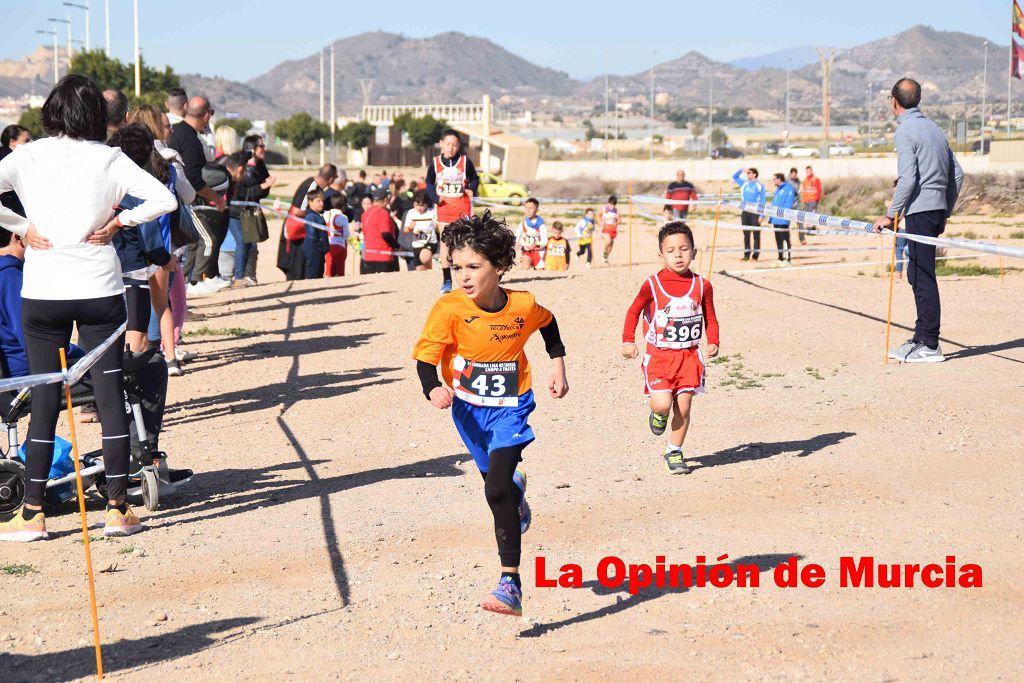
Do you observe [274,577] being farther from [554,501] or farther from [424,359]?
[554,501]

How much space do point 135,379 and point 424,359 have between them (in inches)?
88.5

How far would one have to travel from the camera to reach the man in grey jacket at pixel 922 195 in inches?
413

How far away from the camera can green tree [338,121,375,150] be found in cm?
11819

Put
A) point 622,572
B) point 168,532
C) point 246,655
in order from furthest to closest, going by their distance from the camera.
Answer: point 168,532, point 622,572, point 246,655

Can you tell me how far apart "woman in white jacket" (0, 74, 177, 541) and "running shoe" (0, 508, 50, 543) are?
0.18m

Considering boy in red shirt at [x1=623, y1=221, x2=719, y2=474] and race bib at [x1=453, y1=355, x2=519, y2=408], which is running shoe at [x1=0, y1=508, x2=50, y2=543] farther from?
boy in red shirt at [x1=623, y1=221, x2=719, y2=474]

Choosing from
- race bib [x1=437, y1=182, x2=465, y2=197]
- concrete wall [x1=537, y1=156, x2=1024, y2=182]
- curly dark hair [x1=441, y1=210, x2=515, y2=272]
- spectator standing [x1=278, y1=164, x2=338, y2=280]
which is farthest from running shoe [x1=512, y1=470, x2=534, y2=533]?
concrete wall [x1=537, y1=156, x2=1024, y2=182]

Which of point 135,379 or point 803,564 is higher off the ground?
point 135,379

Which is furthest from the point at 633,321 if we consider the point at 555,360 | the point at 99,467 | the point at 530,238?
the point at 530,238

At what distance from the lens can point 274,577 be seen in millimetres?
5605

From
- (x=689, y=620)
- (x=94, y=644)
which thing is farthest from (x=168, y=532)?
(x=689, y=620)

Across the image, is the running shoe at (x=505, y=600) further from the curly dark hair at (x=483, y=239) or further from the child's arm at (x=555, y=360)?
the curly dark hair at (x=483, y=239)

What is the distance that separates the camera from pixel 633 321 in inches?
289

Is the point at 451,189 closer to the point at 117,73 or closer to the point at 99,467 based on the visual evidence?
the point at 99,467
